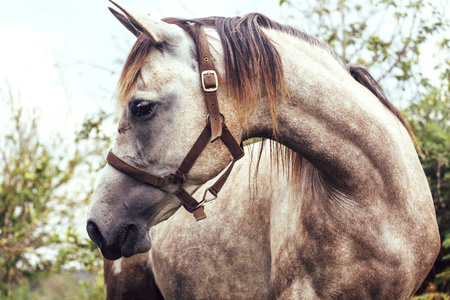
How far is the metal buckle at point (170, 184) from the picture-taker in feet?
6.40

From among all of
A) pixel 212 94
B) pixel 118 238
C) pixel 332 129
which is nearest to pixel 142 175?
pixel 118 238

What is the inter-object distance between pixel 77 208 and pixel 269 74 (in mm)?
6510

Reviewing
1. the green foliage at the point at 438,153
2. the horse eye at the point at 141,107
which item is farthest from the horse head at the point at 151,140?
the green foliage at the point at 438,153

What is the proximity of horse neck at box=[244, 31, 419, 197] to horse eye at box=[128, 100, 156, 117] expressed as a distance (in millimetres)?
482

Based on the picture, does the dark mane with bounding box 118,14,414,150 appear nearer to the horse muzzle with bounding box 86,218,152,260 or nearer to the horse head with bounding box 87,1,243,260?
the horse head with bounding box 87,1,243,260

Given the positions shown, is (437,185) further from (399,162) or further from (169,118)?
(169,118)

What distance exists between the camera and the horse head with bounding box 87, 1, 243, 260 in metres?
1.93

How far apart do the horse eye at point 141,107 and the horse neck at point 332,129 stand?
1.58 feet

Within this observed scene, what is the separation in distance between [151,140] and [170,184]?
222 mm

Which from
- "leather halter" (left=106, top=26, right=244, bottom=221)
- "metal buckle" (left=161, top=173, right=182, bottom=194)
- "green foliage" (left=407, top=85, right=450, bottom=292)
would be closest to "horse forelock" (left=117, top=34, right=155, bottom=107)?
"leather halter" (left=106, top=26, right=244, bottom=221)

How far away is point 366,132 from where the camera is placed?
2107 mm

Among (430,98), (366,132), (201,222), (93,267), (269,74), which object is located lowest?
(93,267)

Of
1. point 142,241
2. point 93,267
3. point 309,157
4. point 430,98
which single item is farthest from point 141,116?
point 93,267

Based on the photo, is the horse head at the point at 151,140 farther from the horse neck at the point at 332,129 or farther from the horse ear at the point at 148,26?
the horse neck at the point at 332,129
